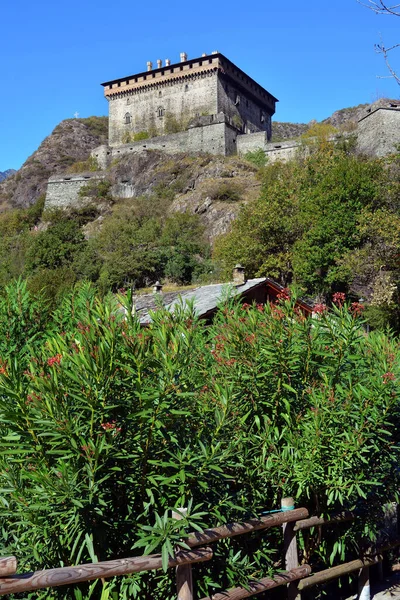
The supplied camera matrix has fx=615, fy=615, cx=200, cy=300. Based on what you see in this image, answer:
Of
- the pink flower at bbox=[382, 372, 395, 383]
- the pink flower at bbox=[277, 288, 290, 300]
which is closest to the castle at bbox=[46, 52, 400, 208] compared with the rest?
the pink flower at bbox=[277, 288, 290, 300]

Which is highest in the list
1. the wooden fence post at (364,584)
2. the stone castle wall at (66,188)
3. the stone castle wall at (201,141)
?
the stone castle wall at (201,141)

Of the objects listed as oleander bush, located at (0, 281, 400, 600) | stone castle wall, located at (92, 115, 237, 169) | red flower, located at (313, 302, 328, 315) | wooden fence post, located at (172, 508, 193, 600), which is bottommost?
wooden fence post, located at (172, 508, 193, 600)

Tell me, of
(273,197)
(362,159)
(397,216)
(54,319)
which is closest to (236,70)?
(362,159)

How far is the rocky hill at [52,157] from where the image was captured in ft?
235

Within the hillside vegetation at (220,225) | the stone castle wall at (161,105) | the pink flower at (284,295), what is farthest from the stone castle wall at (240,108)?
the pink flower at (284,295)

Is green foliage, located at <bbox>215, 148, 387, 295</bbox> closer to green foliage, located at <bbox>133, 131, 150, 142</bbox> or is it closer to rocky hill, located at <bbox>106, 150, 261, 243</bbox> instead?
rocky hill, located at <bbox>106, 150, 261, 243</bbox>

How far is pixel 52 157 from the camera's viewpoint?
76250mm

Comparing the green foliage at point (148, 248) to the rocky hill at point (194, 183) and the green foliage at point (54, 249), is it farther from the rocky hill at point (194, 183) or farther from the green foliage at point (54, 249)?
the green foliage at point (54, 249)

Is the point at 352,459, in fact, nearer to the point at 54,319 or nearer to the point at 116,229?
the point at 54,319

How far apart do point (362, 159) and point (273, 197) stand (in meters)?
12.6

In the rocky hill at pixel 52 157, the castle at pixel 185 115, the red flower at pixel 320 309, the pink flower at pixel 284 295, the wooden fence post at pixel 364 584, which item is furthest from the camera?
the rocky hill at pixel 52 157

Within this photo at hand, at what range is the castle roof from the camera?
61.8 meters

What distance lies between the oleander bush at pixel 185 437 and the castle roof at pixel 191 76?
60.0 m

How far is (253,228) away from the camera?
34.1 meters
